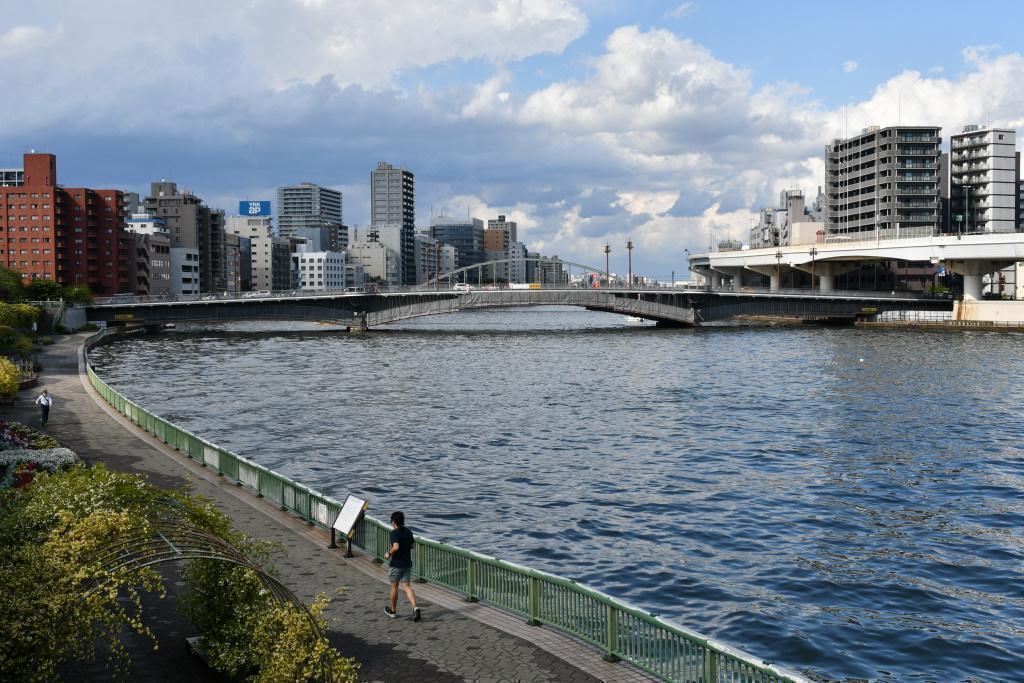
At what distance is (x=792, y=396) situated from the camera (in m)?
66.2

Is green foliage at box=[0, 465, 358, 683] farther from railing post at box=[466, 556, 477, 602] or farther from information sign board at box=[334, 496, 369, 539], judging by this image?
railing post at box=[466, 556, 477, 602]

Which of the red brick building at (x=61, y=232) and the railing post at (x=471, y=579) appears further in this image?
the red brick building at (x=61, y=232)

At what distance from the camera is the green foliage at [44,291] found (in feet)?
463

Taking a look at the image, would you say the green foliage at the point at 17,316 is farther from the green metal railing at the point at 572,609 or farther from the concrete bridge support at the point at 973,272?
the concrete bridge support at the point at 973,272

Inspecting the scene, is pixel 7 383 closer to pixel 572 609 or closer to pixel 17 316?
pixel 17 316

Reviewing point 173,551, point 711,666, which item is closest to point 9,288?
point 173,551

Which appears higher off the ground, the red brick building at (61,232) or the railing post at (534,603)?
the red brick building at (61,232)

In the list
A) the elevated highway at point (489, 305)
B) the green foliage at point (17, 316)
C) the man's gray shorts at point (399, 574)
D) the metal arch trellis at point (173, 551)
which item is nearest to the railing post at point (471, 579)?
the man's gray shorts at point (399, 574)

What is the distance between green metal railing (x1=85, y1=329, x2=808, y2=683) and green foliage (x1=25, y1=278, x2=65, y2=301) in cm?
13342

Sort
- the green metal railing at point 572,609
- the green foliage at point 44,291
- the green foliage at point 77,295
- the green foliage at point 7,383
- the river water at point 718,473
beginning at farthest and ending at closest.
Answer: the green foliage at point 44,291
the green foliage at point 77,295
the green foliage at point 7,383
the river water at point 718,473
the green metal railing at point 572,609

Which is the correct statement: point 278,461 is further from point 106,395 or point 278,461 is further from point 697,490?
point 697,490

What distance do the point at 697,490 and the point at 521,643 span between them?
835 inches

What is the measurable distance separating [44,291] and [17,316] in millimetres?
58598

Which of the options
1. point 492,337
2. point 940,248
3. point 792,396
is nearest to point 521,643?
point 792,396
